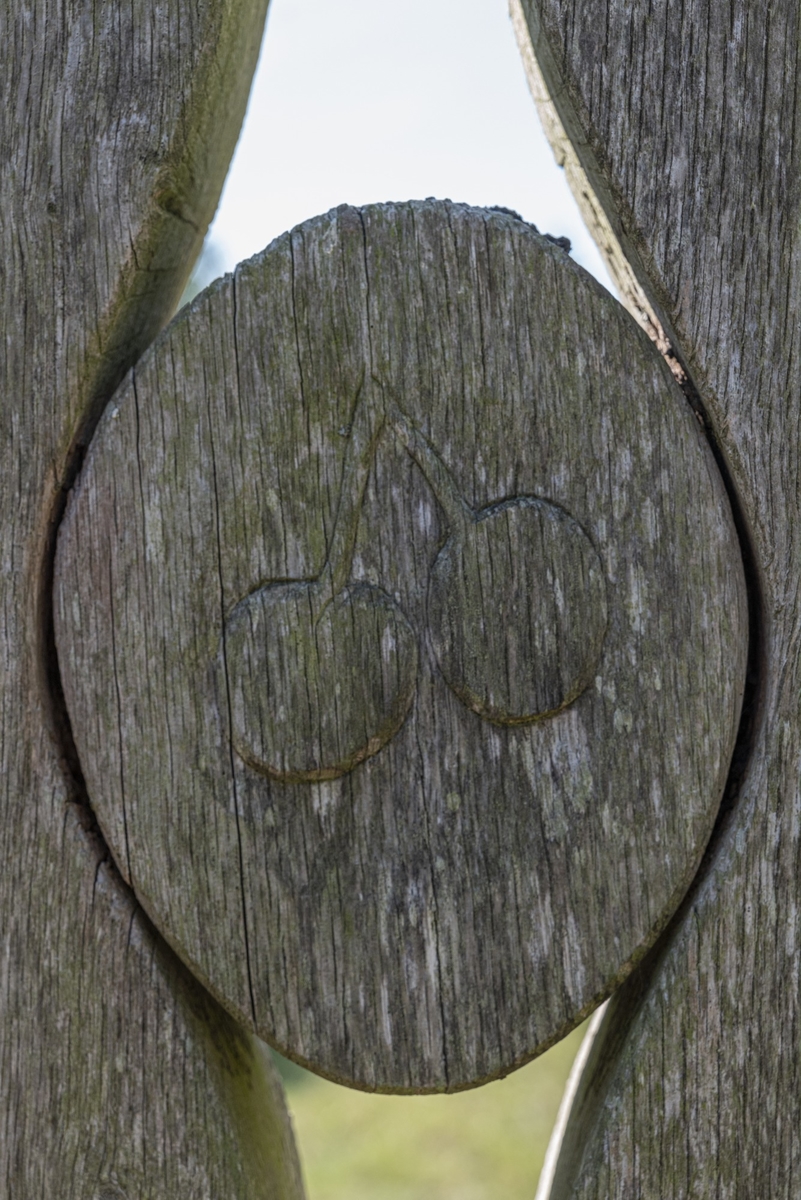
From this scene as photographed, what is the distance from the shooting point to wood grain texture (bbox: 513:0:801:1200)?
3.55ft

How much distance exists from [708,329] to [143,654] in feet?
2.34

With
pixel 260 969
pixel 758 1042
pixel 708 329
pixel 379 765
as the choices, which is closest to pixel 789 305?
pixel 708 329

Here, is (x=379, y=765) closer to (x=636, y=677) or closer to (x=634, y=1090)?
(x=636, y=677)

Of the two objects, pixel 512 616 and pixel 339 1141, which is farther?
pixel 339 1141

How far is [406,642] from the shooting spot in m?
1.08

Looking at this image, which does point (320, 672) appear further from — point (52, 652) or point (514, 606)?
point (52, 652)

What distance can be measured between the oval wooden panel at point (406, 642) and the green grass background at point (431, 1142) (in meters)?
2.30

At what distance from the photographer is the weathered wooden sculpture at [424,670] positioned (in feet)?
3.51

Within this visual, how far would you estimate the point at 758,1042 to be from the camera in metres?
1.08

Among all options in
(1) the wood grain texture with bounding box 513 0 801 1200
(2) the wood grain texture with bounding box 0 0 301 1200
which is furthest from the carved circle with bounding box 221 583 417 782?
(1) the wood grain texture with bounding box 513 0 801 1200

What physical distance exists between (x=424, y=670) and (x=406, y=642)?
4cm

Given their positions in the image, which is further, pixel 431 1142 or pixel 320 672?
pixel 431 1142

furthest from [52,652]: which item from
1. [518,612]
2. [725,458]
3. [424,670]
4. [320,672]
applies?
[725,458]

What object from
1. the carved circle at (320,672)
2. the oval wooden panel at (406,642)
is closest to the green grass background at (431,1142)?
the oval wooden panel at (406,642)
